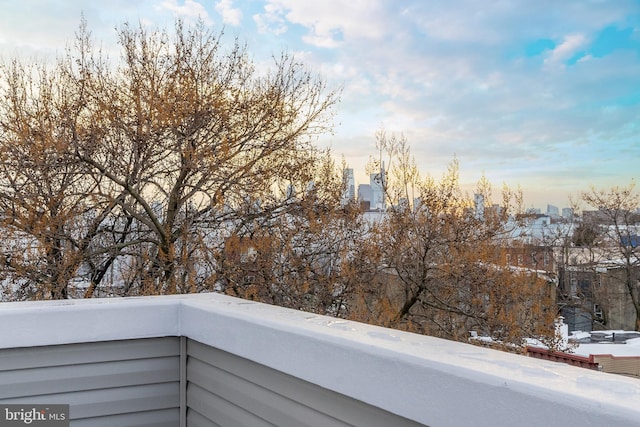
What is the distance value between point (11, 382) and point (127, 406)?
0.35 metres

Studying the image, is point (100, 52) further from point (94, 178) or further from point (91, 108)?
point (94, 178)

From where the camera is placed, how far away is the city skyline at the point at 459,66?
820 cm

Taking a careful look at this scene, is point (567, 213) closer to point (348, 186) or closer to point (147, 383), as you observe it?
point (348, 186)

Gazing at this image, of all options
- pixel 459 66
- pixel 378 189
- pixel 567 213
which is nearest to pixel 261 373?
pixel 378 189

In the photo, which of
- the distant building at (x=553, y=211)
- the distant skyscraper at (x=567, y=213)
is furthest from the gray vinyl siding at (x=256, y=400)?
the distant skyscraper at (x=567, y=213)

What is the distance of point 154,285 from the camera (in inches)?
284

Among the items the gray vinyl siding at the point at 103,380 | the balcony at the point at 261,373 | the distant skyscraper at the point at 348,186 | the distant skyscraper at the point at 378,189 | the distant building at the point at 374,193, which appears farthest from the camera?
the distant skyscraper at the point at 378,189

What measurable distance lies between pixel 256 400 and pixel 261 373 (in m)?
0.08

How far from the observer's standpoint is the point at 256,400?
5.00ft

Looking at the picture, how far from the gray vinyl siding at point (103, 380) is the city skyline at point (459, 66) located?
6.66 m

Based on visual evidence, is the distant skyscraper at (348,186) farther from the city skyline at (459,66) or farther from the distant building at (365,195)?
the city skyline at (459,66)

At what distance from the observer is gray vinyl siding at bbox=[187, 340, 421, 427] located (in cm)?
119

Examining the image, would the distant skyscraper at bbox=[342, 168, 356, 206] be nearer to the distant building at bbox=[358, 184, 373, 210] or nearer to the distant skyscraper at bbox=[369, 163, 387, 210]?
the distant building at bbox=[358, 184, 373, 210]

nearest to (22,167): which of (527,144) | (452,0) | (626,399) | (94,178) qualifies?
(94,178)
